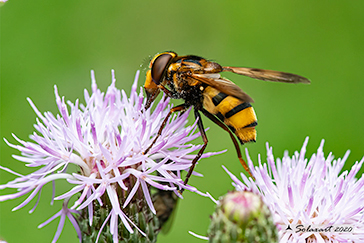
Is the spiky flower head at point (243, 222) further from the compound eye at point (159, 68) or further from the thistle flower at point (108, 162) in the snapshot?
the compound eye at point (159, 68)

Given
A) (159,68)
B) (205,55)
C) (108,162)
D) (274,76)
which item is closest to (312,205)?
(274,76)

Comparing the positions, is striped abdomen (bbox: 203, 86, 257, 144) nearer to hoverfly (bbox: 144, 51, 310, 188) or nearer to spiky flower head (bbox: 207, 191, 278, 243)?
hoverfly (bbox: 144, 51, 310, 188)

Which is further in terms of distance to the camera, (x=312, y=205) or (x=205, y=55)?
(x=205, y=55)

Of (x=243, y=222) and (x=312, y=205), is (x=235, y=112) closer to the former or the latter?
(x=312, y=205)

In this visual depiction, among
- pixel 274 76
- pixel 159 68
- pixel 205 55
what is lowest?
pixel 274 76

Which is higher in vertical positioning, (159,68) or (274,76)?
(159,68)

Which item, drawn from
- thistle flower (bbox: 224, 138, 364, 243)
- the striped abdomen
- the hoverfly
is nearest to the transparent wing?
the hoverfly

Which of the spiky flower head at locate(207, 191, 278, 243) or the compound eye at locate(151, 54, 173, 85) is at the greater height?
the compound eye at locate(151, 54, 173, 85)
